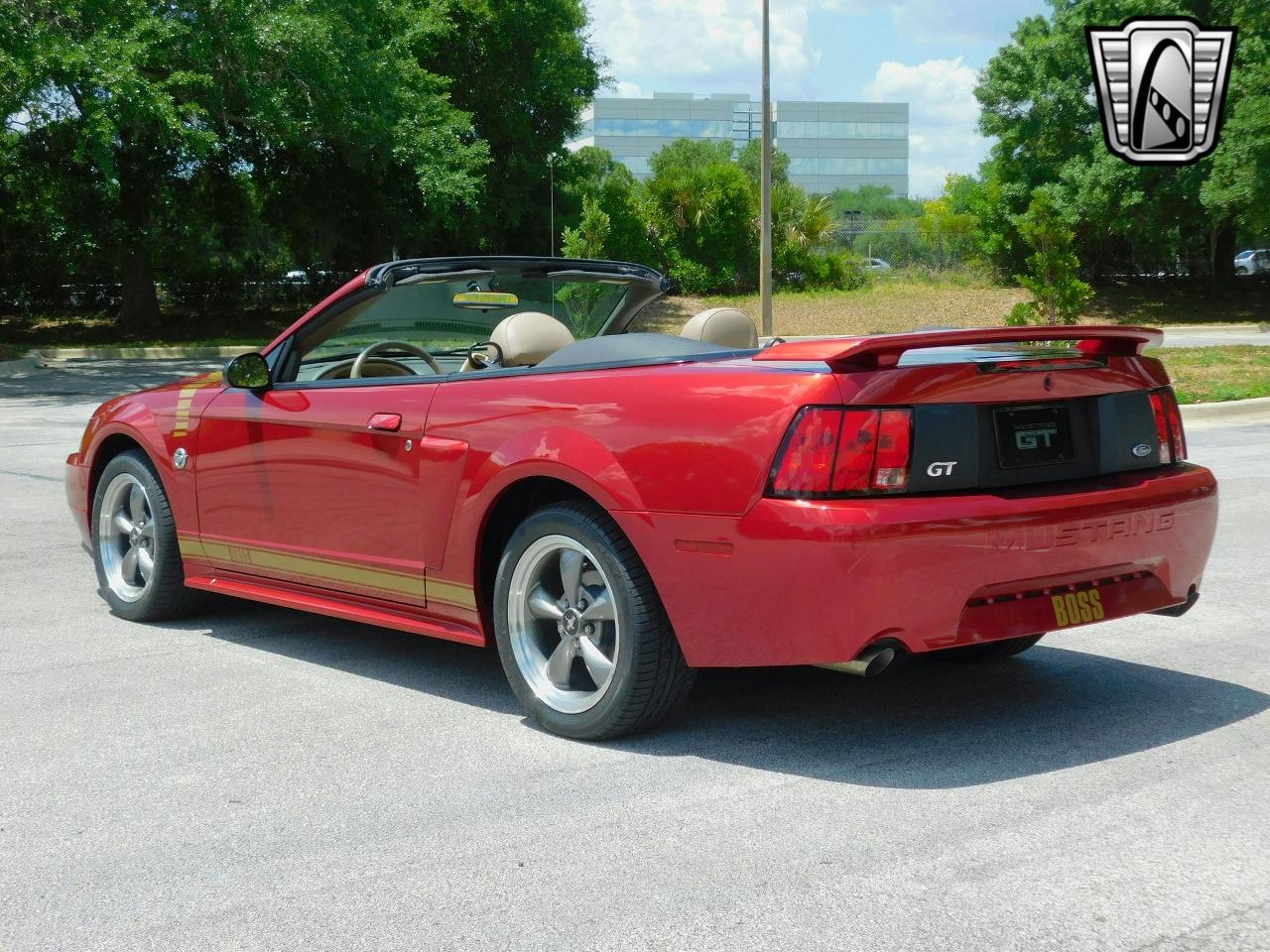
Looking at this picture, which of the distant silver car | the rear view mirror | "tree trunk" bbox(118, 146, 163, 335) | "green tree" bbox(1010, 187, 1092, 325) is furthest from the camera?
the distant silver car

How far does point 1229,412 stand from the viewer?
16.3 m

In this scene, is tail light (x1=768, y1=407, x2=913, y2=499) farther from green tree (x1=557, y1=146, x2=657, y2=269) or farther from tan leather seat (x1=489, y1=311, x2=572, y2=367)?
green tree (x1=557, y1=146, x2=657, y2=269)

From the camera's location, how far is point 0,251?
34.9m

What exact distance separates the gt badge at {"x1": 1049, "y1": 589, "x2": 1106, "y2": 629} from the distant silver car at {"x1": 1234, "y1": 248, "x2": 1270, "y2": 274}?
140ft

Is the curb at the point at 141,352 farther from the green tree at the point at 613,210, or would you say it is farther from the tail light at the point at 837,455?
the tail light at the point at 837,455

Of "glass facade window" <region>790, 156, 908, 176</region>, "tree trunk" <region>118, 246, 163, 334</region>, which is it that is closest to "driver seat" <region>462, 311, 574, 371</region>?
"tree trunk" <region>118, 246, 163, 334</region>

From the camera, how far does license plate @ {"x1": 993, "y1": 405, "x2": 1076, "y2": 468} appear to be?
4246mm

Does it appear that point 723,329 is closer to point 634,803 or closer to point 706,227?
point 634,803

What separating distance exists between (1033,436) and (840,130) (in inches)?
7750

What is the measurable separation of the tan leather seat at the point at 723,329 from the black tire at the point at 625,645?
1.19 metres

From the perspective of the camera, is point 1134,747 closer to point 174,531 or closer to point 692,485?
point 692,485

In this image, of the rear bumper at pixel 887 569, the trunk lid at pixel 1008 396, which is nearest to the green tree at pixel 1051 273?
the trunk lid at pixel 1008 396

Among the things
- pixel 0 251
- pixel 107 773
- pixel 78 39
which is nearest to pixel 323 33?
pixel 78 39

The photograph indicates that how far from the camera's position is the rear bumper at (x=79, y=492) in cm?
672
